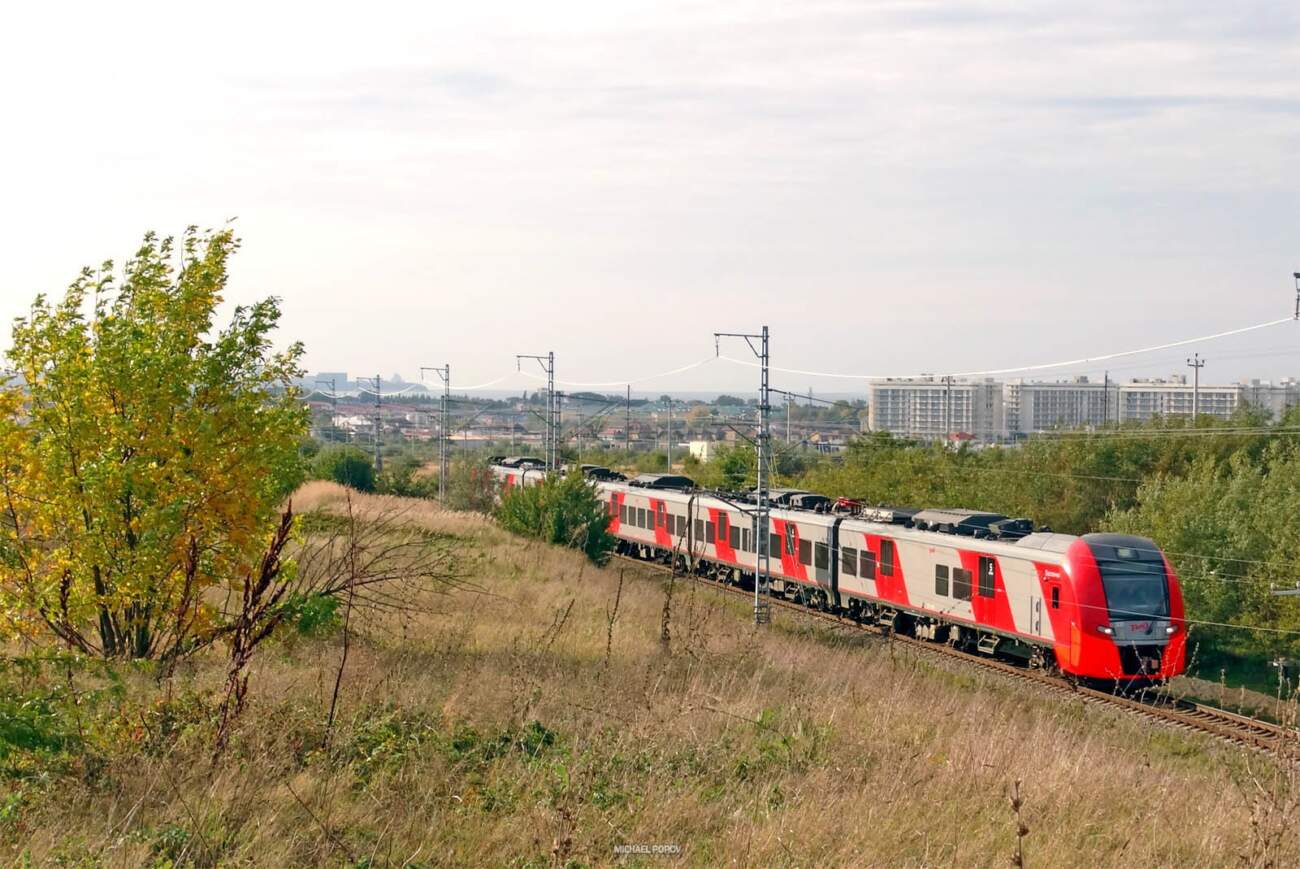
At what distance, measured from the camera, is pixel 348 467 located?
47188mm

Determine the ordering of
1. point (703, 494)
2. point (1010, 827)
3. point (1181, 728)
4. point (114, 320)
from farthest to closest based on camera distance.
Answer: point (703, 494) → point (1181, 728) → point (114, 320) → point (1010, 827)

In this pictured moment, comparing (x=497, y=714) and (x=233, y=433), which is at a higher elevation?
(x=233, y=433)

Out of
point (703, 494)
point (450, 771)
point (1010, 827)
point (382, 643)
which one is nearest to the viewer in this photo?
point (1010, 827)

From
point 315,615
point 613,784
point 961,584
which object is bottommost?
point 961,584

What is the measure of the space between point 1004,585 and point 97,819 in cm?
1716

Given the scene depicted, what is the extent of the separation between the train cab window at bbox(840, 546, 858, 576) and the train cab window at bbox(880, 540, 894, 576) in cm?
116

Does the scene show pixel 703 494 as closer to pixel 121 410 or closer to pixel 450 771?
pixel 121 410

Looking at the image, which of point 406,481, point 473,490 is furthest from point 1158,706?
point 406,481

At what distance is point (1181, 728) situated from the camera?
16953 mm

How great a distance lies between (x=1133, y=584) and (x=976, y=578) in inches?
127

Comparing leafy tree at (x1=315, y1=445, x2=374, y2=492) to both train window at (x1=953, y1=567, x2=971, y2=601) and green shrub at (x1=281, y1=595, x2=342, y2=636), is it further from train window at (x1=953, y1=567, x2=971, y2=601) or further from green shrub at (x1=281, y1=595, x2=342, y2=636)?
green shrub at (x1=281, y1=595, x2=342, y2=636)

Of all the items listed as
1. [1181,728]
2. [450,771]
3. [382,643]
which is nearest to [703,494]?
[1181,728]

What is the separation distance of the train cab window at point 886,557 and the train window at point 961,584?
2240 millimetres

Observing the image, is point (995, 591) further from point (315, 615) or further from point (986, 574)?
point (315, 615)
